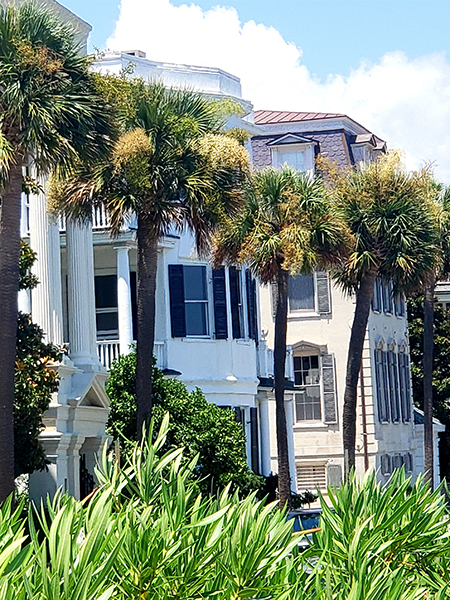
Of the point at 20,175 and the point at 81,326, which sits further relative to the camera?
the point at 81,326

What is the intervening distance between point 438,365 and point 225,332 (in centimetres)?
2505

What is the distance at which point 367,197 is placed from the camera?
1280 inches

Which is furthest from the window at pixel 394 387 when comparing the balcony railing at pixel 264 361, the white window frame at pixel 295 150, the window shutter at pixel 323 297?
the balcony railing at pixel 264 361

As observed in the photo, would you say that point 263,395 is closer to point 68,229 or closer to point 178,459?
point 68,229

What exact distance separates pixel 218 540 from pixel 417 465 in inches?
1846

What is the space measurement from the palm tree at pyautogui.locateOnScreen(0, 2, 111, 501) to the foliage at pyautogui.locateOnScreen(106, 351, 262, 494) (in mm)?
9365

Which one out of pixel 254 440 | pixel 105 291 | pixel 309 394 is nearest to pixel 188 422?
pixel 105 291

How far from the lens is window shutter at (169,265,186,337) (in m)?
33.2

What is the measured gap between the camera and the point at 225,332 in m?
34.0

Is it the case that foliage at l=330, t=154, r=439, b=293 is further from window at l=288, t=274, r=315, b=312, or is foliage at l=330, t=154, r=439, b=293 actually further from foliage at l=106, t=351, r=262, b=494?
window at l=288, t=274, r=315, b=312

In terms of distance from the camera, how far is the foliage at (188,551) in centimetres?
524

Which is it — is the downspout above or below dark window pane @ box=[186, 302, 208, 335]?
below

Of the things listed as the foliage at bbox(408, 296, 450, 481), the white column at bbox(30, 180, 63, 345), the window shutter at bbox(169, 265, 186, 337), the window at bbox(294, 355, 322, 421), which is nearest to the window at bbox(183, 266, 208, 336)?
the window shutter at bbox(169, 265, 186, 337)

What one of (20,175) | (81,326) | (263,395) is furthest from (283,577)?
(263,395)
